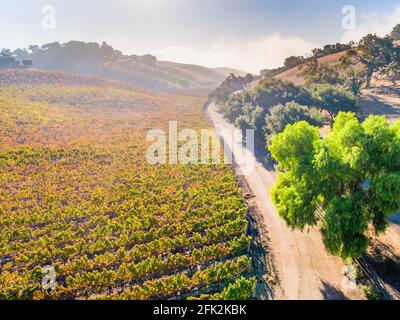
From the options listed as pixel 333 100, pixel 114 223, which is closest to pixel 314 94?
pixel 333 100

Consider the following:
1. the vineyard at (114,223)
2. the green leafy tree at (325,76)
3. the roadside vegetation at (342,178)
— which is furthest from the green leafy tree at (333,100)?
the roadside vegetation at (342,178)

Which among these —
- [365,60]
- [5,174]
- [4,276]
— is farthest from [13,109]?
[365,60]

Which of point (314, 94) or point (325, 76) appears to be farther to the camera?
point (325, 76)

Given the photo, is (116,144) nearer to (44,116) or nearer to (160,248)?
(44,116)

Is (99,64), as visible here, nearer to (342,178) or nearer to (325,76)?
(325,76)

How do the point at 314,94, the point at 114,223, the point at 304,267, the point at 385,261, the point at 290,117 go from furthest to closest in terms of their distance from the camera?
the point at 314,94
the point at 290,117
the point at 114,223
the point at 304,267
the point at 385,261

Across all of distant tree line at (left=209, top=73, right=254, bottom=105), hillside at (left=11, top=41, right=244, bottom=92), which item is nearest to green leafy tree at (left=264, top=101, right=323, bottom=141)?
distant tree line at (left=209, top=73, right=254, bottom=105)

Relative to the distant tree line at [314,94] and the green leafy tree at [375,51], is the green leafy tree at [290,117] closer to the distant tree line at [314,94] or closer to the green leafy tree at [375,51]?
the distant tree line at [314,94]
